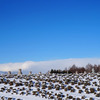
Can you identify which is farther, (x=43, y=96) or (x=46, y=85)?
(x=46, y=85)

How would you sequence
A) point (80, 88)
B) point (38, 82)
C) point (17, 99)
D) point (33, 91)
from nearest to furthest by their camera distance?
point (17, 99), point (33, 91), point (80, 88), point (38, 82)

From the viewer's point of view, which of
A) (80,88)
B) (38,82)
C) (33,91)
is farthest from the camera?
(38,82)

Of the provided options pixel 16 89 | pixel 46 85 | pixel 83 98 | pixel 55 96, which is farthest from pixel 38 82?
pixel 83 98

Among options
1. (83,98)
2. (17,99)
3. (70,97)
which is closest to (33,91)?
(17,99)

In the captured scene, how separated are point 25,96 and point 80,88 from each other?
7.60 meters

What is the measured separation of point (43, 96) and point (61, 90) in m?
3.18

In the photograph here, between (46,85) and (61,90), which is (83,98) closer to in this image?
(61,90)

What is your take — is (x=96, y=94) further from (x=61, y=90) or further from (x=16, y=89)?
(x=16, y=89)

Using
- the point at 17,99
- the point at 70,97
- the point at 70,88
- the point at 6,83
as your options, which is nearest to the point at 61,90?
the point at 70,88

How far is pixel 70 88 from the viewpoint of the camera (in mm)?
25469

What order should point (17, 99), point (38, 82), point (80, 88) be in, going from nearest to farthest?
point (17, 99), point (80, 88), point (38, 82)

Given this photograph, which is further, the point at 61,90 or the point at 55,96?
the point at 61,90

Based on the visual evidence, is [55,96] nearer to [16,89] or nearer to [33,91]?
[33,91]

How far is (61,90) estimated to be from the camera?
82.3ft
